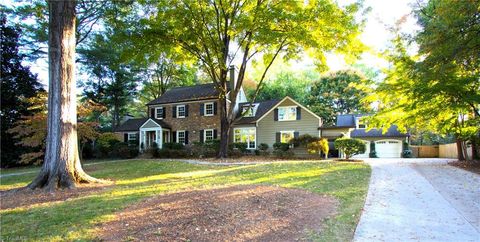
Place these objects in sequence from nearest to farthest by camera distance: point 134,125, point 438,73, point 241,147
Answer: point 438,73, point 241,147, point 134,125

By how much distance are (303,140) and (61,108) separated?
56.0ft

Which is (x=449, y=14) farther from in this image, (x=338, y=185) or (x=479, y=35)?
(x=338, y=185)

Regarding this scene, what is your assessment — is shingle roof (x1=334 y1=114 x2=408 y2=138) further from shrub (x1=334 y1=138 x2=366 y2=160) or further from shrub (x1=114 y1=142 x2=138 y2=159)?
shrub (x1=114 y1=142 x2=138 y2=159)

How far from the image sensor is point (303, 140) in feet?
73.9

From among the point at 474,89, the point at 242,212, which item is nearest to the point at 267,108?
the point at 474,89

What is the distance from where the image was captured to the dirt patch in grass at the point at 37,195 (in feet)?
23.5

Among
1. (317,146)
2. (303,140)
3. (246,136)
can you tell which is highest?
(246,136)

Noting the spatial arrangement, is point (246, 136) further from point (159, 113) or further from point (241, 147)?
point (159, 113)

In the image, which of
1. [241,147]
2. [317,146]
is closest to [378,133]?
[317,146]

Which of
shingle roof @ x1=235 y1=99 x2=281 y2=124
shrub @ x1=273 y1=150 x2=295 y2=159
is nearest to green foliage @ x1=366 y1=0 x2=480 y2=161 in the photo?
shrub @ x1=273 y1=150 x2=295 y2=159

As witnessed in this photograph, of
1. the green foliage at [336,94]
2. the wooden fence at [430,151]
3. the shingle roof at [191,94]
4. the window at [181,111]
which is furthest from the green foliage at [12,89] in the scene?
the wooden fence at [430,151]

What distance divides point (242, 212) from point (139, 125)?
1031 inches

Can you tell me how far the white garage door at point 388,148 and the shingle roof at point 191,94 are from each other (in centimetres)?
1720

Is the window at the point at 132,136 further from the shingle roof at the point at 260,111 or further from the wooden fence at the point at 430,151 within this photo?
the wooden fence at the point at 430,151
